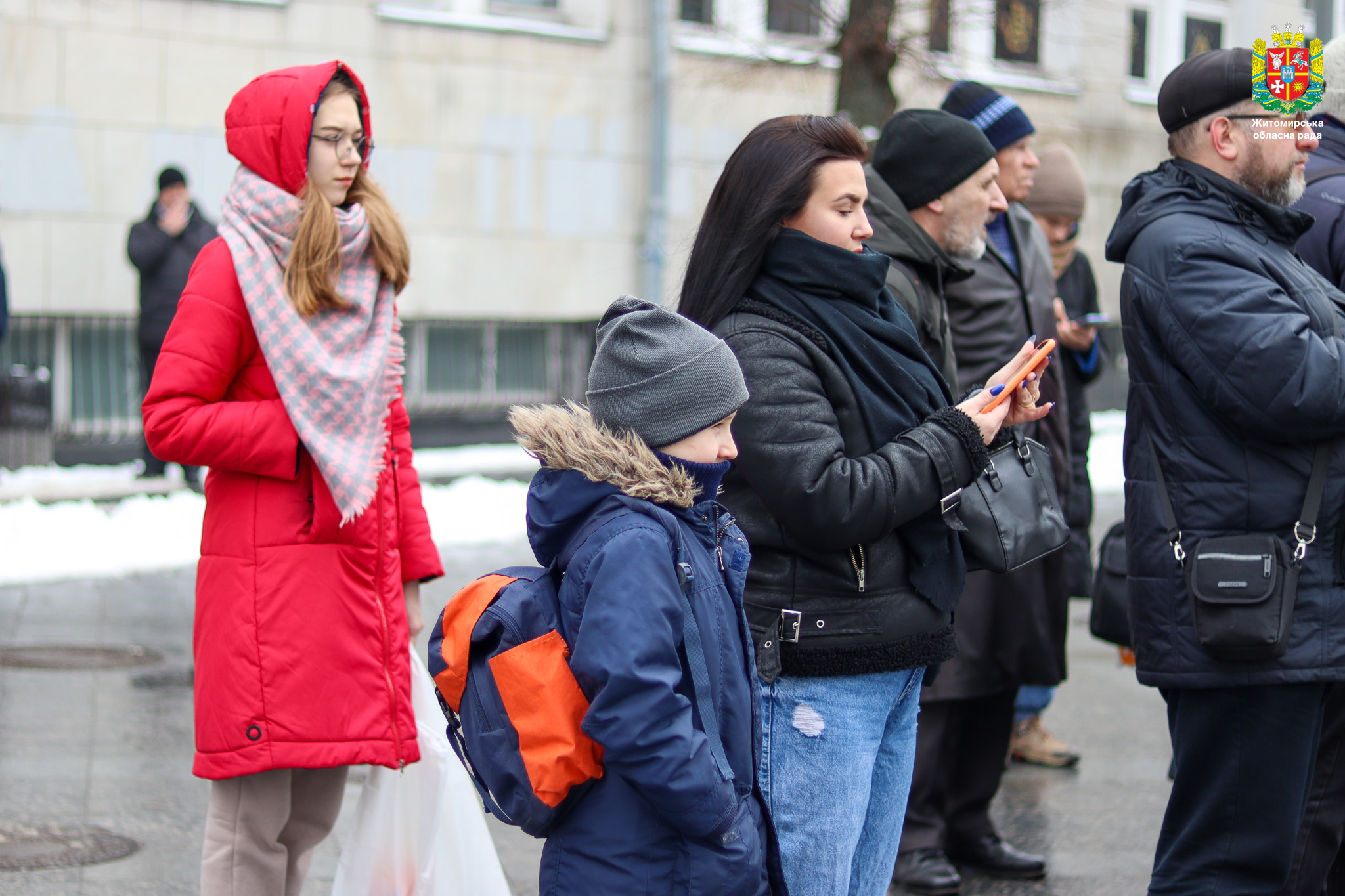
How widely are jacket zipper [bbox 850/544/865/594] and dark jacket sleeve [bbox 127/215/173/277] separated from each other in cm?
961

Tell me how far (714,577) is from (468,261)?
12.7 metres

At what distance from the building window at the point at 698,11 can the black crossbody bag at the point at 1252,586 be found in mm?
13837

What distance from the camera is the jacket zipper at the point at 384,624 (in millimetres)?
3553

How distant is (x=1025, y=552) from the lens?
3.31m

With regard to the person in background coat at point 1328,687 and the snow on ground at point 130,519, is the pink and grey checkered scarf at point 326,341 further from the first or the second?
the snow on ground at point 130,519

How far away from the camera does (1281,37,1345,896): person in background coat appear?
3.69 meters

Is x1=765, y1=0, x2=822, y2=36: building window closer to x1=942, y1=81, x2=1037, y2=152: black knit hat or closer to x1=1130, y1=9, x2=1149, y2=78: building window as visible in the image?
x1=1130, y1=9, x2=1149, y2=78: building window

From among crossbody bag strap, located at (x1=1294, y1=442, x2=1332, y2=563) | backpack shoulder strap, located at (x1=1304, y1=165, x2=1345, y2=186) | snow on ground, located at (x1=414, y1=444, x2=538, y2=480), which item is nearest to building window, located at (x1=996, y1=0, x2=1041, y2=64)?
snow on ground, located at (x1=414, y1=444, x2=538, y2=480)

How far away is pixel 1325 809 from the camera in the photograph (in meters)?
3.70

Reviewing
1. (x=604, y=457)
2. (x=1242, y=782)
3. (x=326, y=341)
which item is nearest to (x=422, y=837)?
(x=326, y=341)

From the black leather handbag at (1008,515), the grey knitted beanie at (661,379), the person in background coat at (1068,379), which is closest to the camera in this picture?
the grey knitted beanie at (661,379)

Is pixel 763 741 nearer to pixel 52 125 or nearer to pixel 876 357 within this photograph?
pixel 876 357

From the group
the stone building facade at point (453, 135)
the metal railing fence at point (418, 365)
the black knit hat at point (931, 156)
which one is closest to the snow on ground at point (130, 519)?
the metal railing fence at point (418, 365)

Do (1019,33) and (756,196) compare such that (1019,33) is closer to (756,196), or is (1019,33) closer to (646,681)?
(756,196)
